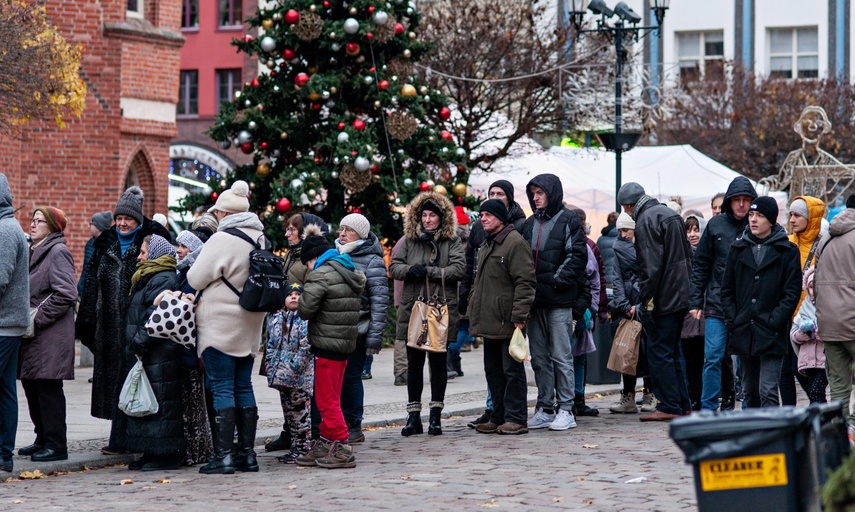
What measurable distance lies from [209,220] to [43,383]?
2365 millimetres

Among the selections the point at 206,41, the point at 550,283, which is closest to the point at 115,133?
the point at 550,283

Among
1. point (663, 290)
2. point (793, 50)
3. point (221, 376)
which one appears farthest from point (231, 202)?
point (793, 50)

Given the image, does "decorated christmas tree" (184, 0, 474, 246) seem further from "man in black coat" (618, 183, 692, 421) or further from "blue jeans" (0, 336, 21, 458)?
"blue jeans" (0, 336, 21, 458)

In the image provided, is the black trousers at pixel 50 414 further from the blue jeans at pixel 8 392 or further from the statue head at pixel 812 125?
the statue head at pixel 812 125

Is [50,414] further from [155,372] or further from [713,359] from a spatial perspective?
[713,359]

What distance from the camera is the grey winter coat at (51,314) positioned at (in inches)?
395

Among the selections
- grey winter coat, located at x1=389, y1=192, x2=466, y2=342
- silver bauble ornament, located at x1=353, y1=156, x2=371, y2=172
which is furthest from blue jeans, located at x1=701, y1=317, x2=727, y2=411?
silver bauble ornament, located at x1=353, y1=156, x2=371, y2=172

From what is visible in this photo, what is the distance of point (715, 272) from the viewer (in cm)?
1190

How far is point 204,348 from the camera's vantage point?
948cm

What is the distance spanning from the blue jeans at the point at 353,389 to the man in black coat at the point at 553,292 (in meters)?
1.67

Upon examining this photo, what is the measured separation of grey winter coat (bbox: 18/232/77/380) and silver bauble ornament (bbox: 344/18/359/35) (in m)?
9.55

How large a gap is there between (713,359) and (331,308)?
3.68 meters

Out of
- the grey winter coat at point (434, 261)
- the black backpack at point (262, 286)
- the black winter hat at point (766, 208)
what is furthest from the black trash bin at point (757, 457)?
the grey winter coat at point (434, 261)

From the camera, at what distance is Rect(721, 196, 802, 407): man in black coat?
10453 mm
